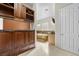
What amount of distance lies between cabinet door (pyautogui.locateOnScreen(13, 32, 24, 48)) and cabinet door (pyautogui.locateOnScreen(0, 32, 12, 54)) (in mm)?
104

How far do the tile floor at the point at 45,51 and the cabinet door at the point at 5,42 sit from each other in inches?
11.4

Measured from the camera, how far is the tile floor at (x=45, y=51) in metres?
1.79

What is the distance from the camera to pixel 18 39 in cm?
179

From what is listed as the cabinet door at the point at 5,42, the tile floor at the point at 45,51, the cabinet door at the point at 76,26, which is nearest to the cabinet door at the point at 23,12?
the cabinet door at the point at 5,42

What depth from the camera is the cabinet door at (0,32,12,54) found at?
1.61 meters

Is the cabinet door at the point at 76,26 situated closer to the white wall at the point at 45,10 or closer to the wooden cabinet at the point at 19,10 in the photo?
the white wall at the point at 45,10

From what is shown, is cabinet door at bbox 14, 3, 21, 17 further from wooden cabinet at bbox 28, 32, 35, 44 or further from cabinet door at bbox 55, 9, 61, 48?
cabinet door at bbox 55, 9, 61, 48

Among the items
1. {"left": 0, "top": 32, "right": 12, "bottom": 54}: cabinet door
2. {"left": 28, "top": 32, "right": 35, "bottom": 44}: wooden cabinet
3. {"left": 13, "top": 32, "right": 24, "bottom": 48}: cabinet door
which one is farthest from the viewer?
{"left": 28, "top": 32, "right": 35, "bottom": 44}: wooden cabinet

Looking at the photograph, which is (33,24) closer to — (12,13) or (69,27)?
(12,13)

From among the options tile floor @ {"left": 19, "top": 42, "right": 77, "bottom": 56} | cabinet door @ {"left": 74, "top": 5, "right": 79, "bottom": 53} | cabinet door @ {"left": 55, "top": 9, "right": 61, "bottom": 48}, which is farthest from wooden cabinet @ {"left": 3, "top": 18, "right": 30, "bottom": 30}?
cabinet door @ {"left": 74, "top": 5, "right": 79, "bottom": 53}

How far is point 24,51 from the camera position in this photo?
1.82 meters

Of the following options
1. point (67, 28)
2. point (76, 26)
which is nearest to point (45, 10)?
point (67, 28)

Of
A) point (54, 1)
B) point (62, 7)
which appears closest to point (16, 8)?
point (54, 1)

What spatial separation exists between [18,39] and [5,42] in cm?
23
